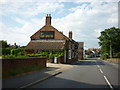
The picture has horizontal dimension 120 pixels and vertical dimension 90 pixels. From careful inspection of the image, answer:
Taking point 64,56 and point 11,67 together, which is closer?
point 11,67

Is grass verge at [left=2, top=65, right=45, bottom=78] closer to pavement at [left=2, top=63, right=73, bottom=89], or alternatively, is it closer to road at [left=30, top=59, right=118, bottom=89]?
pavement at [left=2, top=63, right=73, bottom=89]

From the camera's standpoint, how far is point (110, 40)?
73.4m

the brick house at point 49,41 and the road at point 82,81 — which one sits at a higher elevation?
the brick house at point 49,41

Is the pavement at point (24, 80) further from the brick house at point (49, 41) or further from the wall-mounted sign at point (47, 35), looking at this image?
the wall-mounted sign at point (47, 35)

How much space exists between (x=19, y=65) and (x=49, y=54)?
23.4 m

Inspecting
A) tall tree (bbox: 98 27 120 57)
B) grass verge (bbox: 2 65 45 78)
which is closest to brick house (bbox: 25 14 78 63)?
grass verge (bbox: 2 65 45 78)

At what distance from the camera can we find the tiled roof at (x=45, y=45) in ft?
137

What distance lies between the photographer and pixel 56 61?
37000mm

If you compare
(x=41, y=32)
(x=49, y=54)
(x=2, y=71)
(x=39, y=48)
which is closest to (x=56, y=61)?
(x=49, y=54)

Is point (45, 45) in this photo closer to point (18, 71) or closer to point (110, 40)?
point (18, 71)

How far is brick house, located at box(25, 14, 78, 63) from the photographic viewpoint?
41994 mm

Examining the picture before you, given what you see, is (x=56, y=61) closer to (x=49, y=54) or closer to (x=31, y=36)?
(x=49, y=54)

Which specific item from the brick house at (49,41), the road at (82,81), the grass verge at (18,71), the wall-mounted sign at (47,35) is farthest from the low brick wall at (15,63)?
the wall-mounted sign at (47,35)

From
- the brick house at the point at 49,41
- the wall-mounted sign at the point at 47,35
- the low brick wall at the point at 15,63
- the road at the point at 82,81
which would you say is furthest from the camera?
the wall-mounted sign at the point at 47,35
